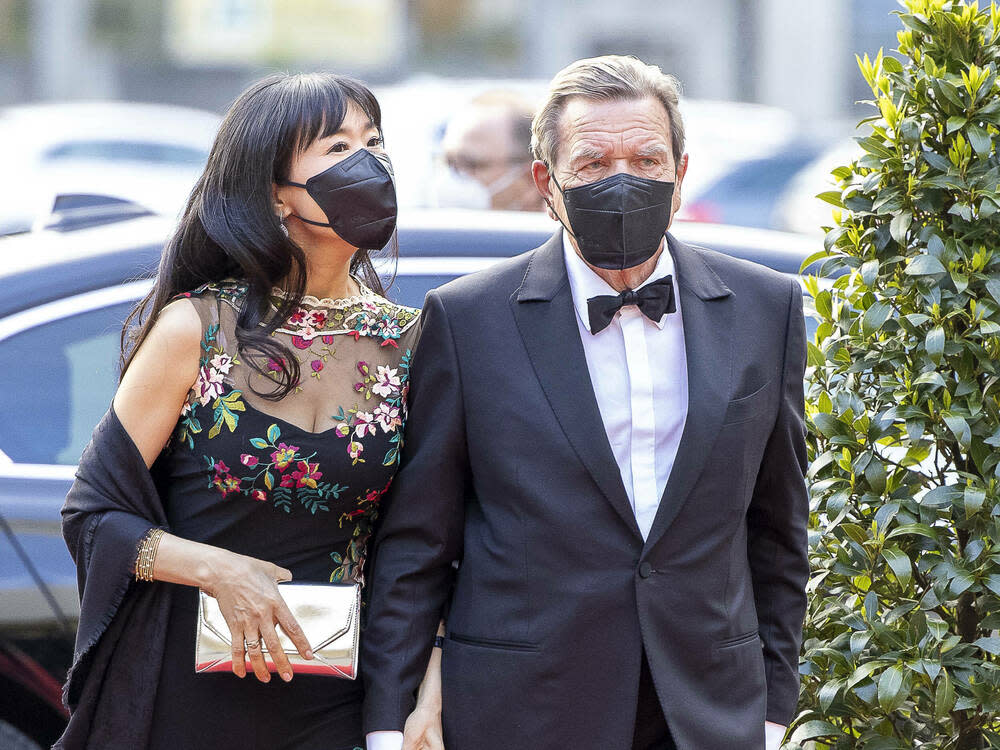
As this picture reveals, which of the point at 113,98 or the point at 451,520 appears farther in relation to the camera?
the point at 113,98

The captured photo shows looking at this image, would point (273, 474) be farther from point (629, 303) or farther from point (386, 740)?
point (629, 303)

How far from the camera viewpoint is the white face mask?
4.86m

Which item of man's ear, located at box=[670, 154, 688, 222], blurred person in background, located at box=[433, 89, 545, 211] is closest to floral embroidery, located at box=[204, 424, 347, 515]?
man's ear, located at box=[670, 154, 688, 222]

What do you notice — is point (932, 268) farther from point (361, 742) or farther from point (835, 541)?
point (361, 742)

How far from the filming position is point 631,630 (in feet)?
7.54

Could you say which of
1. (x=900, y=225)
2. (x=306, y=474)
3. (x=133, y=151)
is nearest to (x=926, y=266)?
(x=900, y=225)

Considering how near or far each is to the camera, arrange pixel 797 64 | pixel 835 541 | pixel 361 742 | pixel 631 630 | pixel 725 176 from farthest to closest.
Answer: pixel 797 64
pixel 725 176
pixel 835 541
pixel 361 742
pixel 631 630

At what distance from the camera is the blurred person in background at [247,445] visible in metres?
2.36

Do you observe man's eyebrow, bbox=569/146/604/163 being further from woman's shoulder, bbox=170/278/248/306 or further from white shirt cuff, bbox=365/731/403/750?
white shirt cuff, bbox=365/731/403/750

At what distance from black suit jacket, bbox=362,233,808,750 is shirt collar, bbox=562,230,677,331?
0.03 metres

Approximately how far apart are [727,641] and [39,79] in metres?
22.2

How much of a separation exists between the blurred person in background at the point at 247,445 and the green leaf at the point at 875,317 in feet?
3.02

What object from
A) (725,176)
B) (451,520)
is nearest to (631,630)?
(451,520)

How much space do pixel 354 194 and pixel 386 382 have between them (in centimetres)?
36
